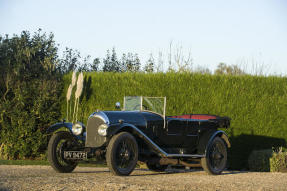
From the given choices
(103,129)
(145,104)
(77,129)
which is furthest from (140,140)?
(77,129)

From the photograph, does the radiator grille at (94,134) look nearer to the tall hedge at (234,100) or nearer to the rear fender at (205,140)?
the rear fender at (205,140)

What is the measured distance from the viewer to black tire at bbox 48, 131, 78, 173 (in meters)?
8.79

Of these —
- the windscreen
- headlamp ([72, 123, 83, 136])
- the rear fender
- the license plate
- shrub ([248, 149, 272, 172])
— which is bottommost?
shrub ([248, 149, 272, 172])

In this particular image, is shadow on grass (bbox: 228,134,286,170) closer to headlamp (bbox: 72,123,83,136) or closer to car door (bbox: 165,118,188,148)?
car door (bbox: 165,118,188,148)

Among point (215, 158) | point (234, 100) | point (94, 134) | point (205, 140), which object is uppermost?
point (234, 100)

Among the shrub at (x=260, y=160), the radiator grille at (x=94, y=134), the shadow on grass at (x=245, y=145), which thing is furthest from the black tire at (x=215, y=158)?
the shadow on grass at (x=245, y=145)

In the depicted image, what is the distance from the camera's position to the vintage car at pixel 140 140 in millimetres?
8062

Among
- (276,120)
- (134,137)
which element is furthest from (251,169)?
(134,137)

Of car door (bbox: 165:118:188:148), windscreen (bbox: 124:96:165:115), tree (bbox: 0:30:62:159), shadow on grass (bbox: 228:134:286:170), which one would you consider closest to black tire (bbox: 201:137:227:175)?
car door (bbox: 165:118:188:148)

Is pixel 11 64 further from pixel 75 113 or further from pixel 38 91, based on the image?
pixel 75 113

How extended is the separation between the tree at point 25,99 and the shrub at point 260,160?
5.99m

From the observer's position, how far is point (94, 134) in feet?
27.5

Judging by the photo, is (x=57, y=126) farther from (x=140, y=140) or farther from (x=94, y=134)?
(x=140, y=140)

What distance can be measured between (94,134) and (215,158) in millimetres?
2850
